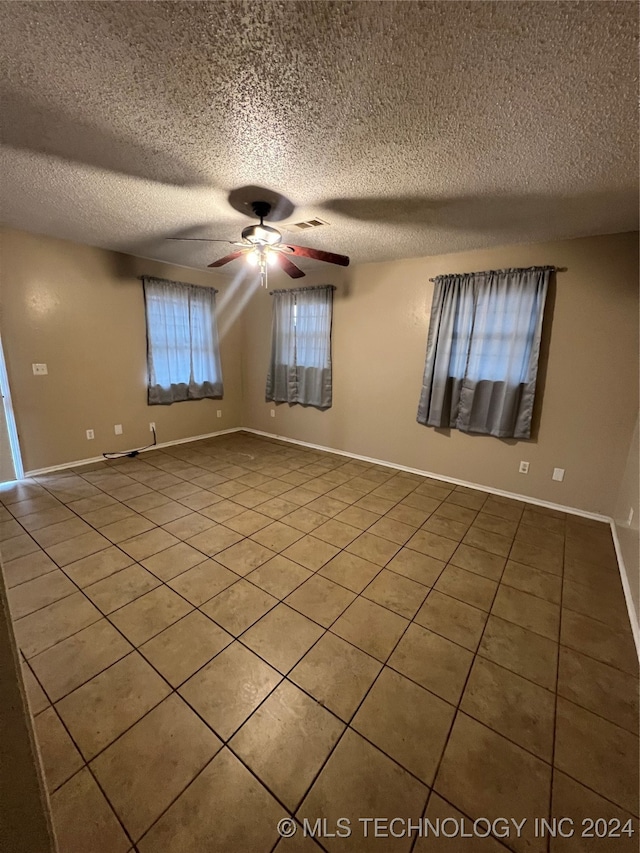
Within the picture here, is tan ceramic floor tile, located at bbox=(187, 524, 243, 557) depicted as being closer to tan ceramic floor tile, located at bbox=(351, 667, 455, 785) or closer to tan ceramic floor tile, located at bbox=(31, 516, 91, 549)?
tan ceramic floor tile, located at bbox=(31, 516, 91, 549)

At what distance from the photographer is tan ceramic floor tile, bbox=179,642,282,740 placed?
1312 mm

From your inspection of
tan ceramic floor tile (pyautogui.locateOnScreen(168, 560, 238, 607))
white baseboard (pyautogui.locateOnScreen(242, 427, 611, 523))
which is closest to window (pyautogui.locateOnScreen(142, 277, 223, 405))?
white baseboard (pyautogui.locateOnScreen(242, 427, 611, 523))

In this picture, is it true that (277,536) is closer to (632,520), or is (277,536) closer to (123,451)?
(632,520)

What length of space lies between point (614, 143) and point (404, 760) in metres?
2.79

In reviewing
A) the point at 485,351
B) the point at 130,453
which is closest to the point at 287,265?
the point at 485,351

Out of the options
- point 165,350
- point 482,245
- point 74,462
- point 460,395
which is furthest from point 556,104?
point 74,462

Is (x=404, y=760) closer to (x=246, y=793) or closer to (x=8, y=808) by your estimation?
(x=246, y=793)

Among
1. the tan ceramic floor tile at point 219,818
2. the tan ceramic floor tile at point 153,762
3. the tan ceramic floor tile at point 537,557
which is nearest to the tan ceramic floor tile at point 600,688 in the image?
the tan ceramic floor tile at point 537,557

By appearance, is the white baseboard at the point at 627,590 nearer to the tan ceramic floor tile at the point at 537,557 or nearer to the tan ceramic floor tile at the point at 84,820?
the tan ceramic floor tile at the point at 537,557

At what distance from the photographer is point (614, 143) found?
1.56 m

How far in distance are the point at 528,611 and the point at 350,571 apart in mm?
1031

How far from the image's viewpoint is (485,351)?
3205 mm

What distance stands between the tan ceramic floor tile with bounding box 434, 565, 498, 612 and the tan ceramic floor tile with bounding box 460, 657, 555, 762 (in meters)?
0.41

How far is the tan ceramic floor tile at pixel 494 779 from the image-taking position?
42.0 inches
